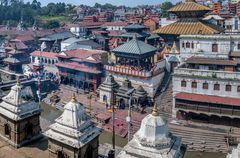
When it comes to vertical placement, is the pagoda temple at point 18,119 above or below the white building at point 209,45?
below

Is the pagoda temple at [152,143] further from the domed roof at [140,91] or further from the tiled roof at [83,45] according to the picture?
the tiled roof at [83,45]

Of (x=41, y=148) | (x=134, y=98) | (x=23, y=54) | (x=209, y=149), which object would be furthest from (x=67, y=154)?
(x=23, y=54)

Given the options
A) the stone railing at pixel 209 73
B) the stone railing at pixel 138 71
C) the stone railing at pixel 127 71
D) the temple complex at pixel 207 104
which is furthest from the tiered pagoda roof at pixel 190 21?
the stone railing at pixel 209 73

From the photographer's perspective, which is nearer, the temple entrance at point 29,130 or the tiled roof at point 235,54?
the temple entrance at point 29,130

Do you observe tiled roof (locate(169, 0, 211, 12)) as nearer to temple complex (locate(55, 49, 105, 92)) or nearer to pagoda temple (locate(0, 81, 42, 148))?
temple complex (locate(55, 49, 105, 92))

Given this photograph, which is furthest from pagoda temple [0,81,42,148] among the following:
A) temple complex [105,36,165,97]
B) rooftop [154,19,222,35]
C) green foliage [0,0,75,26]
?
green foliage [0,0,75,26]
